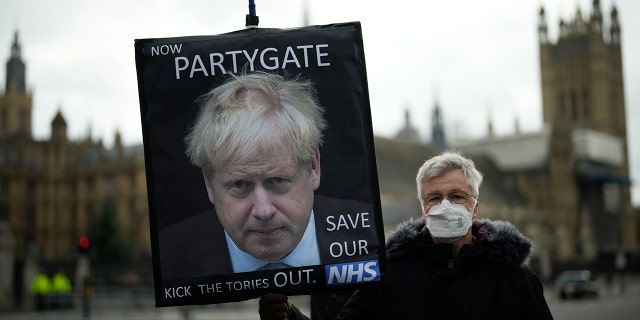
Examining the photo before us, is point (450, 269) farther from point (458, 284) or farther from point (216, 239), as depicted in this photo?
point (216, 239)

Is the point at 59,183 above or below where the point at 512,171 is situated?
above

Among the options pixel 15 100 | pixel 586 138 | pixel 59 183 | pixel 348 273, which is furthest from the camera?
pixel 586 138

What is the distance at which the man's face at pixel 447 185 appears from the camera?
370cm

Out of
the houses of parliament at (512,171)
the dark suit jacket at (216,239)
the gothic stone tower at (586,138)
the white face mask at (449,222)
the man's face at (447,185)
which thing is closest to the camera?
the dark suit jacket at (216,239)

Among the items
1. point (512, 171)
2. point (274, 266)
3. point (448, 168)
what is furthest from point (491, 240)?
point (512, 171)

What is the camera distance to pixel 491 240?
3625mm

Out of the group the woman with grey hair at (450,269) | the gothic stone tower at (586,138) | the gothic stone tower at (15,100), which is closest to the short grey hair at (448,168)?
the woman with grey hair at (450,269)

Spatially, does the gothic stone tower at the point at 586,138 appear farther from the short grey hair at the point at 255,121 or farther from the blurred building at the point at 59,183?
the short grey hair at the point at 255,121

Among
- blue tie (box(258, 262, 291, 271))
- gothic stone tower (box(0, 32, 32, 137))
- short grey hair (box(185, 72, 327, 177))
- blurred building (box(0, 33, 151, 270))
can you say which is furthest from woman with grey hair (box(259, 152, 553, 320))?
gothic stone tower (box(0, 32, 32, 137))

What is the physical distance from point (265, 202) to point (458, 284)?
33.6 inches

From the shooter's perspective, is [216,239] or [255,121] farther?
[255,121]

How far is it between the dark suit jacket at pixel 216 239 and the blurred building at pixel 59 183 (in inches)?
3156

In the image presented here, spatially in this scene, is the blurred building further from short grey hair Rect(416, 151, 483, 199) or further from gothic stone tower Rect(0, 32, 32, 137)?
short grey hair Rect(416, 151, 483, 199)

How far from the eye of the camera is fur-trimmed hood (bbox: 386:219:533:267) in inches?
141
